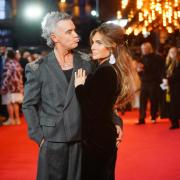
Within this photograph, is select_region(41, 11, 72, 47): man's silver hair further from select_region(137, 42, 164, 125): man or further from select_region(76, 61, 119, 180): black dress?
select_region(137, 42, 164, 125): man

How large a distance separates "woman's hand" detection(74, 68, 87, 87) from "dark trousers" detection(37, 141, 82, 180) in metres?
0.48

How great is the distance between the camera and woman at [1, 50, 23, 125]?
14.1 metres

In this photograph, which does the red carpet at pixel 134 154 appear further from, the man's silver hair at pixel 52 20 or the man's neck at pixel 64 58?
the man's silver hair at pixel 52 20

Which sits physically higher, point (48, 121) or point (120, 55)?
point (120, 55)

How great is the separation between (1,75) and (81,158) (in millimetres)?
9816

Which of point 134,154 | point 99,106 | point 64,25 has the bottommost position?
point 134,154

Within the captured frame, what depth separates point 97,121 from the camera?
456 cm

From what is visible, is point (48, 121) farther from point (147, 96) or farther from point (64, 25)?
point (147, 96)

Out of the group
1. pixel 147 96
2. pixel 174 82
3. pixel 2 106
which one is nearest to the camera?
pixel 174 82

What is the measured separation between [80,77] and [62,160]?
66cm

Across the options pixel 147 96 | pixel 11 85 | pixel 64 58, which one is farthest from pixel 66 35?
pixel 11 85

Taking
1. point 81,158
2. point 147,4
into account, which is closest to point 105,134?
point 81,158

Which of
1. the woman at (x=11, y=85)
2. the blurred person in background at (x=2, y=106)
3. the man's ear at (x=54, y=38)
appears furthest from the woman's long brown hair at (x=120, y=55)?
the blurred person in background at (x=2, y=106)

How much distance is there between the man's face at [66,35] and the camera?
15.1 ft
